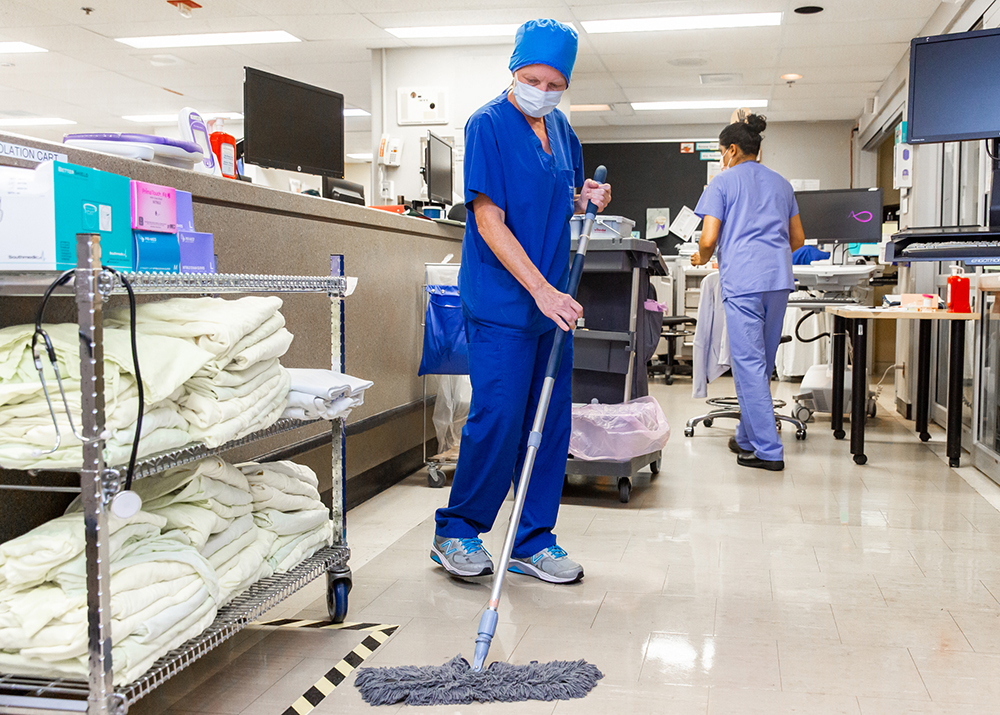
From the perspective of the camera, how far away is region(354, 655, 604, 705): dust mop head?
1694 mm

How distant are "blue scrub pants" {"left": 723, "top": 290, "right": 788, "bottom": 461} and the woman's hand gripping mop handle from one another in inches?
63.9

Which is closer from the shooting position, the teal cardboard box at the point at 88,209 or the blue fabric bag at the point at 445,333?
the teal cardboard box at the point at 88,209

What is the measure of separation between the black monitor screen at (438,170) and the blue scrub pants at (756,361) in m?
1.77

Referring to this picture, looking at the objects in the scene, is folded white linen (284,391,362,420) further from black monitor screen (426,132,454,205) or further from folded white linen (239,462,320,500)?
black monitor screen (426,132,454,205)

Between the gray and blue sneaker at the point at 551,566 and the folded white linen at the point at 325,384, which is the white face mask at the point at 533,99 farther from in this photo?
the gray and blue sneaker at the point at 551,566

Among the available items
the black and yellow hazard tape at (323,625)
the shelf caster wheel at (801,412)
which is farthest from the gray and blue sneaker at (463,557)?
the shelf caster wheel at (801,412)

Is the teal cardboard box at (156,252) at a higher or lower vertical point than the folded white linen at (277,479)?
higher

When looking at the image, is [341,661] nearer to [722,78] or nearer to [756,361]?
[756,361]

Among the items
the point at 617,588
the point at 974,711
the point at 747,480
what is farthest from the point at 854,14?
the point at 974,711

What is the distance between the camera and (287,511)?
197 centimetres

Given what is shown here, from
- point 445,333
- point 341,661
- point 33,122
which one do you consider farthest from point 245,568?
point 33,122

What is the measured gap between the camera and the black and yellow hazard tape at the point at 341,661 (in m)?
1.69

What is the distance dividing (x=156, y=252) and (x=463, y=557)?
1.19 meters

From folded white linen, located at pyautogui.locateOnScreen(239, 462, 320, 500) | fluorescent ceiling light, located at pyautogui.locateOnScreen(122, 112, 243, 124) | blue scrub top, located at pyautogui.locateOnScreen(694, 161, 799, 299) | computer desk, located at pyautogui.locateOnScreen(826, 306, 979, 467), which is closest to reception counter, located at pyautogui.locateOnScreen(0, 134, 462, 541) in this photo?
folded white linen, located at pyautogui.locateOnScreen(239, 462, 320, 500)
